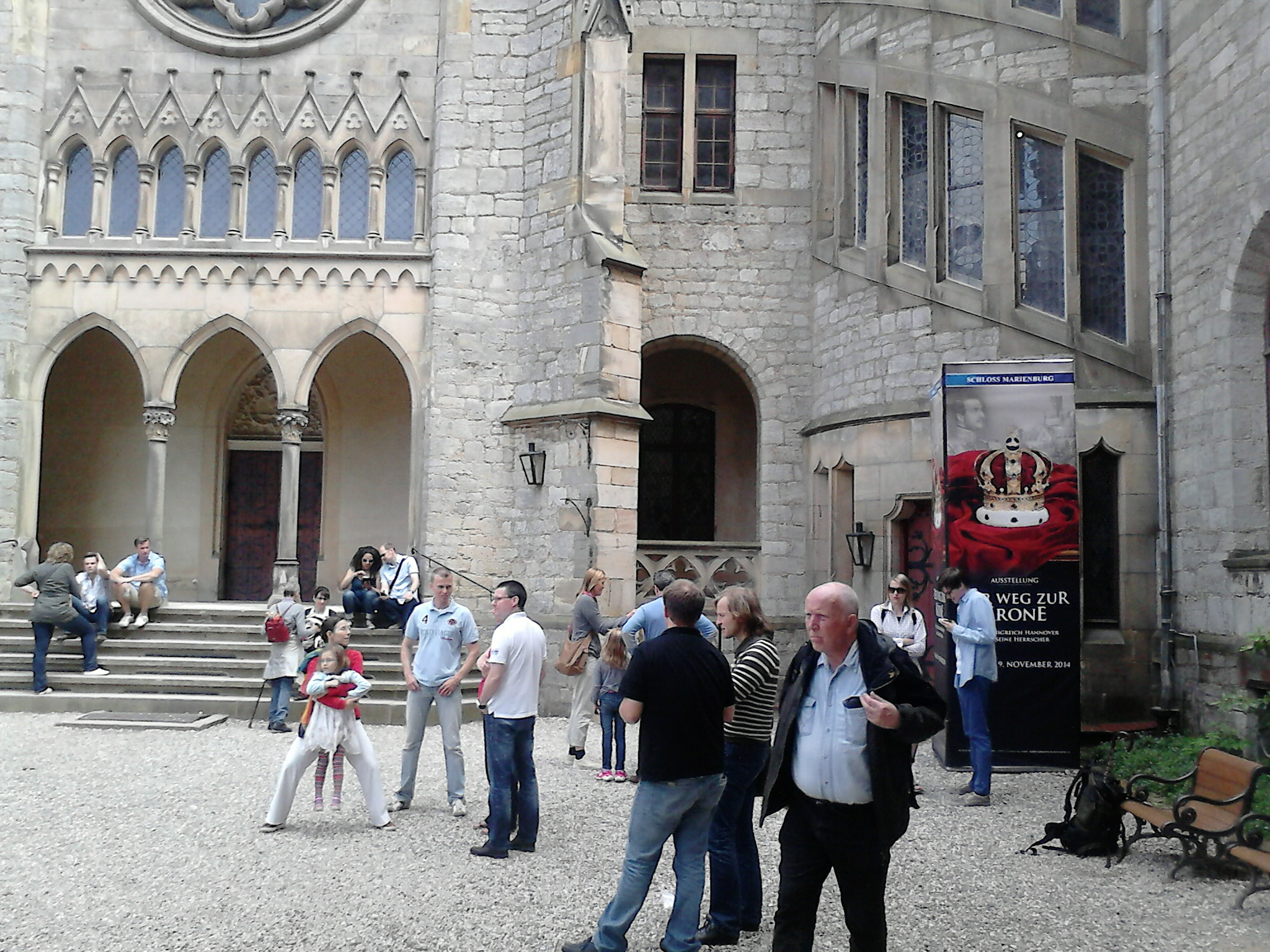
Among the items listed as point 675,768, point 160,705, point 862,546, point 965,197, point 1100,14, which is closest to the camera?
point 675,768

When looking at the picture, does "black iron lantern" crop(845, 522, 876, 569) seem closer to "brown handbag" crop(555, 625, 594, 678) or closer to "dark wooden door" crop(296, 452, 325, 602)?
"brown handbag" crop(555, 625, 594, 678)

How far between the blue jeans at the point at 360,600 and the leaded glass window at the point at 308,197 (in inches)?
200

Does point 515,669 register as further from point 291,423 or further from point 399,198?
point 399,198

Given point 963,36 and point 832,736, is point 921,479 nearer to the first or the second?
point 963,36

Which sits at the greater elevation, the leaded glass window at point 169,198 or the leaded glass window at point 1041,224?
the leaded glass window at point 169,198

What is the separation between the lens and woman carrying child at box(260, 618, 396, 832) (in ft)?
21.4

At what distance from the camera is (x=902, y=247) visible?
1271cm

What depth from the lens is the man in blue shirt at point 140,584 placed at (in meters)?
12.7

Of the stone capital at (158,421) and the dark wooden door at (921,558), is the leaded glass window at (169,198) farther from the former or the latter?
the dark wooden door at (921,558)

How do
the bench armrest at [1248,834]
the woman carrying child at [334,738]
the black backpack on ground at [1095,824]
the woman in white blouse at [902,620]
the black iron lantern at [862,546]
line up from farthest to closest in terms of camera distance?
1. the black iron lantern at [862,546]
2. the woman in white blouse at [902,620]
3. the woman carrying child at [334,738]
4. the black backpack on ground at [1095,824]
5. the bench armrest at [1248,834]

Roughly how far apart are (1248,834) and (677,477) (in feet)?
35.8

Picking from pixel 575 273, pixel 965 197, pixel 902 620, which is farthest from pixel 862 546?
pixel 575 273

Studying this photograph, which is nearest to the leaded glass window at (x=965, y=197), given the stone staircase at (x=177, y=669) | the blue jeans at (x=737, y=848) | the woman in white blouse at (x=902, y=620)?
the woman in white blouse at (x=902, y=620)

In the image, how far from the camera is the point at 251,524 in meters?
16.8
